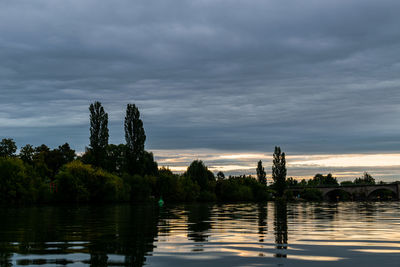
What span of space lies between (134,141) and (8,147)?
39248 mm

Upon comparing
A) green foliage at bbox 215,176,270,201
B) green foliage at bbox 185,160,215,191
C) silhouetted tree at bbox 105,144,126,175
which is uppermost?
silhouetted tree at bbox 105,144,126,175

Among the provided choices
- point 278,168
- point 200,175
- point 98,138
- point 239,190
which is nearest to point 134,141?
point 98,138

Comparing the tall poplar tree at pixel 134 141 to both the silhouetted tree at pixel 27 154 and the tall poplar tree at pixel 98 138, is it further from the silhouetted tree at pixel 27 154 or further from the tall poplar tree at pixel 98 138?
the silhouetted tree at pixel 27 154

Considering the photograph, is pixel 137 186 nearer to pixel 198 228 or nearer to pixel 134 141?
pixel 134 141

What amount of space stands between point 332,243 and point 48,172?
114896 millimetres

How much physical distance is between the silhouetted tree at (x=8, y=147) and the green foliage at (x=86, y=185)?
31669 millimetres

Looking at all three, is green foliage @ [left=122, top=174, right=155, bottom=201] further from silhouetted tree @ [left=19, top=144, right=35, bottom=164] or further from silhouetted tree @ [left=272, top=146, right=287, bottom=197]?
silhouetted tree @ [left=272, top=146, right=287, bottom=197]

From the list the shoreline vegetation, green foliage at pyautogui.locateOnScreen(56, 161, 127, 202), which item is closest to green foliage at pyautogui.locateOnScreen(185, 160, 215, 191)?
the shoreline vegetation

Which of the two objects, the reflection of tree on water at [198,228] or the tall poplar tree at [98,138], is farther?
the tall poplar tree at [98,138]

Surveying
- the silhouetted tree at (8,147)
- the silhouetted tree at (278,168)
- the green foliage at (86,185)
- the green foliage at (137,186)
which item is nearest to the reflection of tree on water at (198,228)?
the green foliage at (86,185)

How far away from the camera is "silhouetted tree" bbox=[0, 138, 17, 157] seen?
120 meters

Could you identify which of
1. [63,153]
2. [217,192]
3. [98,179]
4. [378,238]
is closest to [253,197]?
[217,192]

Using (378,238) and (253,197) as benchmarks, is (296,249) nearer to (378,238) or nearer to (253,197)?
(378,238)

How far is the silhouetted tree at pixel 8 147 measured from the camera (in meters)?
120
